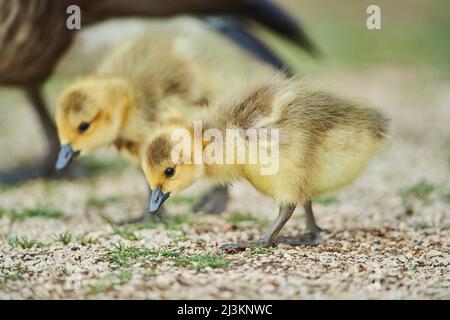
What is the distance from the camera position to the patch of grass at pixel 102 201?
12.1 feet

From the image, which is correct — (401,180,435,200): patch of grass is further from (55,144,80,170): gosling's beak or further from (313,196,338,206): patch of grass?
(55,144,80,170): gosling's beak

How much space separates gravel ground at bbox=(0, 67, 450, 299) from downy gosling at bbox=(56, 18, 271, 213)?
0.36 m

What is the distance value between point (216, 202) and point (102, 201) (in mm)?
648

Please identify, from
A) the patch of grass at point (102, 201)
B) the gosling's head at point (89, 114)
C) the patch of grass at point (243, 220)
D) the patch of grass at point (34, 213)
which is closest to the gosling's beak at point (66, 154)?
the gosling's head at point (89, 114)

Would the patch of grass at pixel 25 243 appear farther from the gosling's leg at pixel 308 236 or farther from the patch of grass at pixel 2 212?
the gosling's leg at pixel 308 236

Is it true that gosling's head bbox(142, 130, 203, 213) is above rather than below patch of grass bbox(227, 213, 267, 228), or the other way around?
above

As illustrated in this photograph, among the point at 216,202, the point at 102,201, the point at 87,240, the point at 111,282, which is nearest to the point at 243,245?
the point at 111,282

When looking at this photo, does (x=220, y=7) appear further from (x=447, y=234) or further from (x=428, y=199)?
(x=447, y=234)

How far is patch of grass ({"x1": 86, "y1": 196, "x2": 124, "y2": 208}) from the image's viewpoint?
3.70m

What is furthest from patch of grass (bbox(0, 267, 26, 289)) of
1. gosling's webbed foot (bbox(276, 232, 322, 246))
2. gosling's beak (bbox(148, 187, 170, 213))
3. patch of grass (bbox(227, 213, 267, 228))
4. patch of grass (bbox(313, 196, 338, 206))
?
patch of grass (bbox(313, 196, 338, 206))

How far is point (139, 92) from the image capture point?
3184 millimetres

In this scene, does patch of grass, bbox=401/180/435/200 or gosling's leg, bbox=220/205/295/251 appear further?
patch of grass, bbox=401/180/435/200

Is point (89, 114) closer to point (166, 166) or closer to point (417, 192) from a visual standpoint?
point (166, 166)

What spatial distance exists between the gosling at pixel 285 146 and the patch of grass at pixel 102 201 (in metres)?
1.12
